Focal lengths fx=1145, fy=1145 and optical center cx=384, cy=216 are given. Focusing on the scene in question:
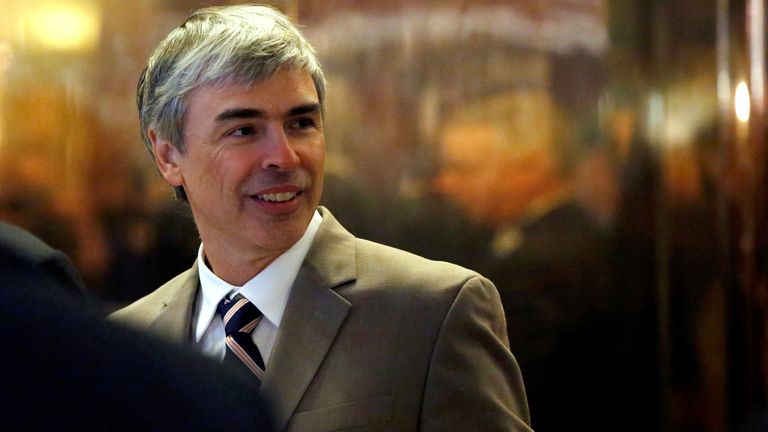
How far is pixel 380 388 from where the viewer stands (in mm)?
1984

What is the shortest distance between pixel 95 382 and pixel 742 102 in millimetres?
2926

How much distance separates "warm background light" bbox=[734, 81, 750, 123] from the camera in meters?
3.33

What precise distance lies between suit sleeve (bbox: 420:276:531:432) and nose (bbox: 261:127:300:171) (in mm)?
385

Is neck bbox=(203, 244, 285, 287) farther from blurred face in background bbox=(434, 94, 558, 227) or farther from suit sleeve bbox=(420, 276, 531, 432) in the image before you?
blurred face in background bbox=(434, 94, 558, 227)

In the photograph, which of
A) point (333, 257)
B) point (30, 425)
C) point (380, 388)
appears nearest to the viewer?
point (30, 425)

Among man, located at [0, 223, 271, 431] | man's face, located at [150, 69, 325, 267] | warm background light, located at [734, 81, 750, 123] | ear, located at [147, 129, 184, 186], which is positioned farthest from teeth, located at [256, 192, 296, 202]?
warm background light, located at [734, 81, 750, 123]

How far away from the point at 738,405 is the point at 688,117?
34.3 inches

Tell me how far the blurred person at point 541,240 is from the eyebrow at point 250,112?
1.18 meters

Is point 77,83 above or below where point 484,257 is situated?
above

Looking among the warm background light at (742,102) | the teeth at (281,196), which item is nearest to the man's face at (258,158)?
the teeth at (281,196)

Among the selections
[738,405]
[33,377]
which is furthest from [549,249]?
[33,377]

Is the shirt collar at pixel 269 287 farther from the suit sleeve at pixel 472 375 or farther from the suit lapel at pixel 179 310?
the suit sleeve at pixel 472 375

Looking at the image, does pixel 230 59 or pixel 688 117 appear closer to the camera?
pixel 230 59

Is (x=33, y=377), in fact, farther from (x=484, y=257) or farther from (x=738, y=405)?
(x=738, y=405)
